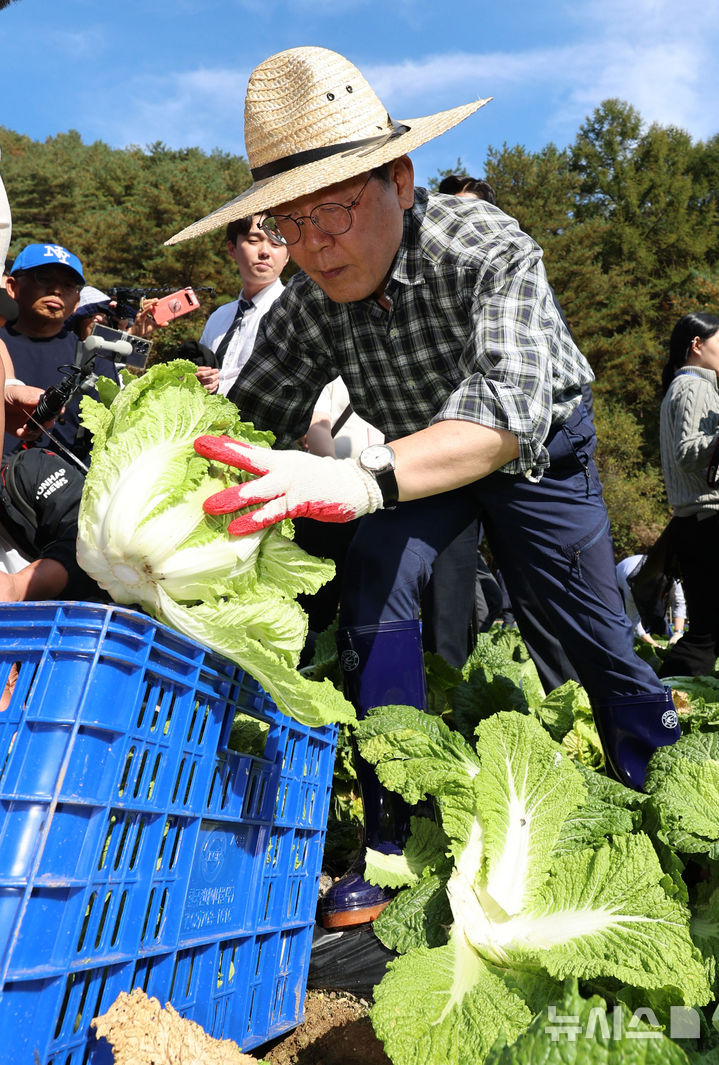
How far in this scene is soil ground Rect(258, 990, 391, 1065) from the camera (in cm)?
200

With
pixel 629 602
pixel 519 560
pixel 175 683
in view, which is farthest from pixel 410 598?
pixel 629 602

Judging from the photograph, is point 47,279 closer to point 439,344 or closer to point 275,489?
point 439,344

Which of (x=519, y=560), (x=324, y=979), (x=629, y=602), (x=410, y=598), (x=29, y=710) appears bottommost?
(x=324, y=979)

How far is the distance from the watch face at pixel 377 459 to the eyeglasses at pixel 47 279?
3459 mm

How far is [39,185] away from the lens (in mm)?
38250

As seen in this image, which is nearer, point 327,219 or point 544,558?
point 327,219

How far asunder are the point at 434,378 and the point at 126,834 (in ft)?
6.50

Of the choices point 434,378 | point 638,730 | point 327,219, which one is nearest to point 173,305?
point 434,378

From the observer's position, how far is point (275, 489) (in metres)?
2.06

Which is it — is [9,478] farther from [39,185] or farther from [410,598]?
[39,185]

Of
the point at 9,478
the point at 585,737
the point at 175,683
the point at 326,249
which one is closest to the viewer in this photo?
the point at 175,683

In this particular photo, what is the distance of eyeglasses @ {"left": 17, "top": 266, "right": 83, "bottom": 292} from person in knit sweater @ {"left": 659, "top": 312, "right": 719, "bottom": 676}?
12.0 feet

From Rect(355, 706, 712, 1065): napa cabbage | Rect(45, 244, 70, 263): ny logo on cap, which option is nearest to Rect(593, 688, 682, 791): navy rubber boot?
Rect(355, 706, 712, 1065): napa cabbage

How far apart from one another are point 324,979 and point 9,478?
6.97 ft
